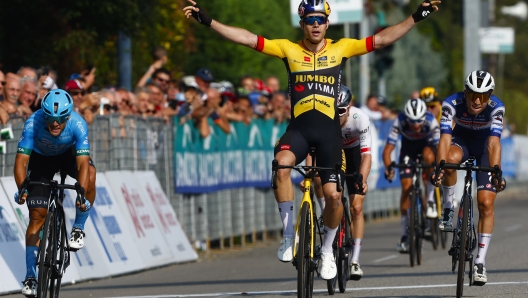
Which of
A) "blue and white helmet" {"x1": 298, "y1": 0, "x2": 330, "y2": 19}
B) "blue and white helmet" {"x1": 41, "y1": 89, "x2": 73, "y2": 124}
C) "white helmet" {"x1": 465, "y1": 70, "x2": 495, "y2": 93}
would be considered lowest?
"blue and white helmet" {"x1": 41, "y1": 89, "x2": 73, "y2": 124}

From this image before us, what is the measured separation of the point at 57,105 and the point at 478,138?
4052mm

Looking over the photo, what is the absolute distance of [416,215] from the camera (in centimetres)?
1634

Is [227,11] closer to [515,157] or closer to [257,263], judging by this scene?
[515,157]

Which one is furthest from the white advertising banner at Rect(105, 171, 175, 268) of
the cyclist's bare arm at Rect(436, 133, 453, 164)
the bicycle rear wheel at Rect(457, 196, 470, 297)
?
the bicycle rear wheel at Rect(457, 196, 470, 297)

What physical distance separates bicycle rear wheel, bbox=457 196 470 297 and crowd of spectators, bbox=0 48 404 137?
5012 millimetres

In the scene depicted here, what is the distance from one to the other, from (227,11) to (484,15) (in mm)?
20118

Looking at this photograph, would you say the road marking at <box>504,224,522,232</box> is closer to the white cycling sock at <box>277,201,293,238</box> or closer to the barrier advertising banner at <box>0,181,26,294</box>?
the barrier advertising banner at <box>0,181,26,294</box>

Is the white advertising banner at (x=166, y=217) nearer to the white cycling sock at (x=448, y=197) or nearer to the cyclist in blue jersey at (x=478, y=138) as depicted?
the white cycling sock at (x=448, y=197)

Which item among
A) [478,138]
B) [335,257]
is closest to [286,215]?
[335,257]

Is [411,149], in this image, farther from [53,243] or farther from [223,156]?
[53,243]

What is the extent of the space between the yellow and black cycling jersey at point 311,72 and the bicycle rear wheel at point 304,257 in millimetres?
904

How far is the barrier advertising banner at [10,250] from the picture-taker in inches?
485

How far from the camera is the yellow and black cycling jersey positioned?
10461 millimetres

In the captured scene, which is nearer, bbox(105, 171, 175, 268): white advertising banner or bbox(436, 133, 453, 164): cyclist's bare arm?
bbox(436, 133, 453, 164): cyclist's bare arm
